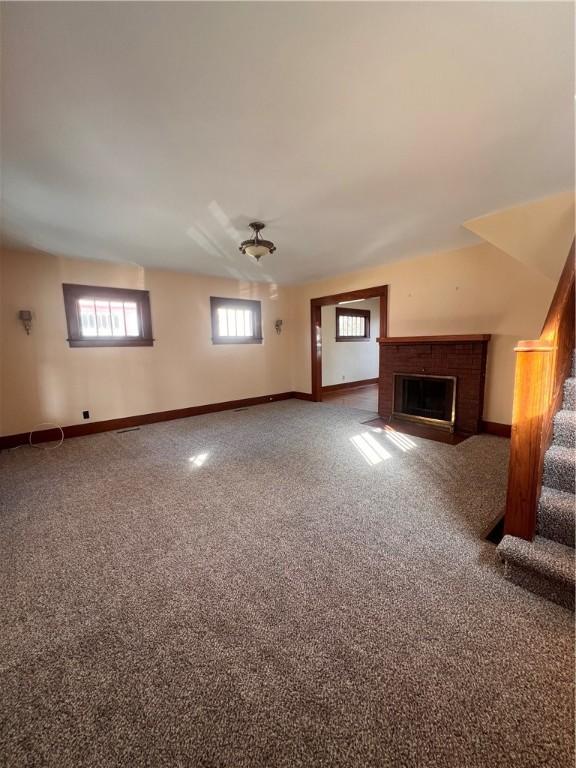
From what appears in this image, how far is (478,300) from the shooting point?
12.5 feet

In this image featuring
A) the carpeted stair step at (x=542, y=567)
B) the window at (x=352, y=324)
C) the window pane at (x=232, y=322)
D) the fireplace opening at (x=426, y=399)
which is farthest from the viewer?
the window at (x=352, y=324)

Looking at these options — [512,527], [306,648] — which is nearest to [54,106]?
[306,648]

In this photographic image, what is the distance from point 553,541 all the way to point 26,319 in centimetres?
541

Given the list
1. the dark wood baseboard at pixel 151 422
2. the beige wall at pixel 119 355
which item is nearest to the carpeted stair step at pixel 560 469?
the dark wood baseboard at pixel 151 422

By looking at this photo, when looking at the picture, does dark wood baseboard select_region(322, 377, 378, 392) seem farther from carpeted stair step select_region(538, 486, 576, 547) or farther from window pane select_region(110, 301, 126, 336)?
carpeted stair step select_region(538, 486, 576, 547)

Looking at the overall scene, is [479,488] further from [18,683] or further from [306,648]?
[18,683]

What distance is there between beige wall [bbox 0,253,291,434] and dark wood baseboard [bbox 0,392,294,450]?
3.3 inches

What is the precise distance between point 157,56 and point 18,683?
2596 mm

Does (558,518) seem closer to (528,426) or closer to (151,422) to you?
(528,426)

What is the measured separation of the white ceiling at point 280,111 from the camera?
120 centimetres

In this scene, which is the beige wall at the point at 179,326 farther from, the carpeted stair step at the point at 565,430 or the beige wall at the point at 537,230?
the carpeted stair step at the point at 565,430

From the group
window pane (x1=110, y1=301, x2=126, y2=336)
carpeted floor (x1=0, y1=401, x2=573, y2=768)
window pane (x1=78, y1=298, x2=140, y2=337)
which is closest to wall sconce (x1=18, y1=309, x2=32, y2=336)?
window pane (x1=78, y1=298, x2=140, y2=337)

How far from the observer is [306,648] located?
1180 mm

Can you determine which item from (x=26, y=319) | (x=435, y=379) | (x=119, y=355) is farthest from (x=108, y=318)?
(x=435, y=379)
